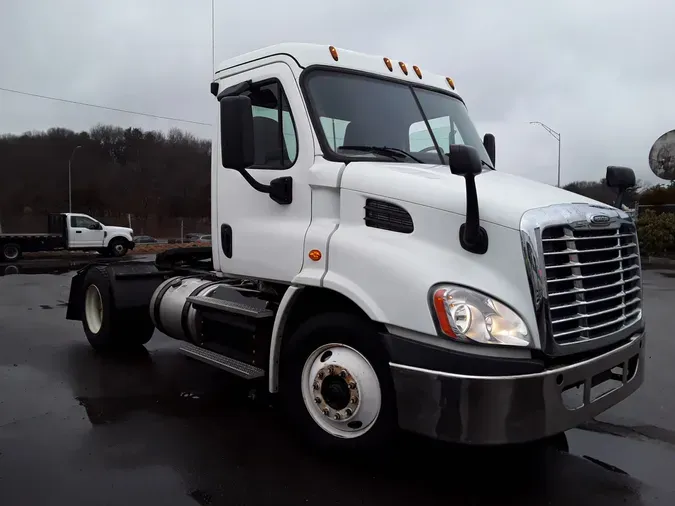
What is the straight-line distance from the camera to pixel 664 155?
2275 centimetres

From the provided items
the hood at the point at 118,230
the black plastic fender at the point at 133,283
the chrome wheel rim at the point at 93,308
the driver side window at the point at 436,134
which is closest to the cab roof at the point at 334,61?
the driver side window at the point at 436,134

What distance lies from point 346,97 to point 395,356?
2089 millimetres

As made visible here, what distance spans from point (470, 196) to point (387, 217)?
2.16 feet

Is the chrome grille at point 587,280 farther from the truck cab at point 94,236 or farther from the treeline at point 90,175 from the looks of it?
the treeline at point 90,175

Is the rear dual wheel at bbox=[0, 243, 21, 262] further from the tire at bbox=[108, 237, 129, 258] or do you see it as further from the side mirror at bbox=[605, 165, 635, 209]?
the side mirror at bbox=[605, 165, 635, 209]

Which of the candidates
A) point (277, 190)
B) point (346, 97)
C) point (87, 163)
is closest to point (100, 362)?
point (277, 190)

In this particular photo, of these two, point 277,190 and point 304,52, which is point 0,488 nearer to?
point 277,190

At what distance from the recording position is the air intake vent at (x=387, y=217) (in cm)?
375

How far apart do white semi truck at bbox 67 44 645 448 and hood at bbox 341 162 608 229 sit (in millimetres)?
15

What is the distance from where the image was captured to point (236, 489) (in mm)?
3680

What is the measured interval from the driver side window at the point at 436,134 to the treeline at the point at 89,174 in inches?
2046

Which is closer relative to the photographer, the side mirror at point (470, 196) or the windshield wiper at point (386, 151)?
the side mirror at point (470, 196)

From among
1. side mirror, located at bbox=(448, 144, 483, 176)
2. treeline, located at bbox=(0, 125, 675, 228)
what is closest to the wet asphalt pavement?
side mirror, located at bbox=(448, 144, 483, 176)

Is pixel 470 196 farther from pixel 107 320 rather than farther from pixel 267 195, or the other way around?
pixel 107 320
